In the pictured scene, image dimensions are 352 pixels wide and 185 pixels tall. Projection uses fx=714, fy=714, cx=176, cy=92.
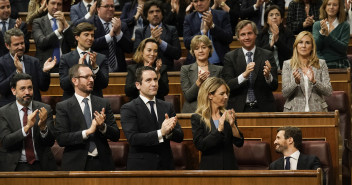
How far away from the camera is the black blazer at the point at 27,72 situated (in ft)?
12.5

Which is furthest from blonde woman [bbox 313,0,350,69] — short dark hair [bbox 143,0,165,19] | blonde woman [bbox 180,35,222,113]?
short dark hair [bbox 143,0,165,19]

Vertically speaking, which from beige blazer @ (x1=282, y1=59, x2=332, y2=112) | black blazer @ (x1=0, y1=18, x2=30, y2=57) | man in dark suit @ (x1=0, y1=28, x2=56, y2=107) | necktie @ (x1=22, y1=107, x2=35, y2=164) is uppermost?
black blazer @ (x1=0, y1=18, x2=30, y2=57)

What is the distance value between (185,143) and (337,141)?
0.73 meters

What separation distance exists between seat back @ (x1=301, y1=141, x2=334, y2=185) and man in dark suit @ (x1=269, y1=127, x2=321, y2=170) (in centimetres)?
17

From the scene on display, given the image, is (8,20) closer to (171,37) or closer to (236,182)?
(171,37)

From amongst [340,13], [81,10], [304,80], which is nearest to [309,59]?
[304,80]

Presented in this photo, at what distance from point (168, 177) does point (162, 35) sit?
1.79 m

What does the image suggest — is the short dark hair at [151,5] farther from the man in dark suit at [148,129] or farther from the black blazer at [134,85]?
the man in dark suit at [148,129]

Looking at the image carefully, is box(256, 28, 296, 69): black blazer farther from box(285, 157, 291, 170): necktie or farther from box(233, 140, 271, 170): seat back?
box(285, 157, 291, 170): necktie

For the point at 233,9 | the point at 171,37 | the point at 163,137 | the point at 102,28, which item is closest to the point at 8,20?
the point at 102,28

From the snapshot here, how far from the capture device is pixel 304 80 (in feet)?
11.8

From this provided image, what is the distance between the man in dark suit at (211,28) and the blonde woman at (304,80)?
0.69 m

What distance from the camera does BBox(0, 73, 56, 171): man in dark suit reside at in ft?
10.2

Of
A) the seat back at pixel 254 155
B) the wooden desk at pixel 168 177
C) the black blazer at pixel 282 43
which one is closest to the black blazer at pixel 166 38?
the black blazer at pixel 282 43
